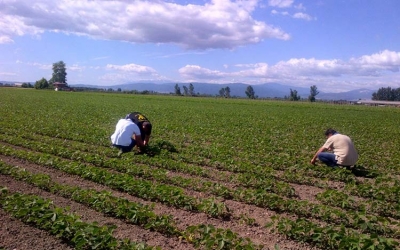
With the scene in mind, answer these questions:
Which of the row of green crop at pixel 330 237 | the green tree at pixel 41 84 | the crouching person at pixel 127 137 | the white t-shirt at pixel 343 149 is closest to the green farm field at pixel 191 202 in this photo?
the row of green crop at pixel 330 237

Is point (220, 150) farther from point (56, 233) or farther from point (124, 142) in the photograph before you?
point (56, 233)

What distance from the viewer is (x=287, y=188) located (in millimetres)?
8227

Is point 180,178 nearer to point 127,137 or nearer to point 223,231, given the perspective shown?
point 223,231

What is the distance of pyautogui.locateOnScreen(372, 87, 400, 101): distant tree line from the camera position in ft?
515

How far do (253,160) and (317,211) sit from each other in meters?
5.27

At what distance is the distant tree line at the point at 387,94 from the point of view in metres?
157

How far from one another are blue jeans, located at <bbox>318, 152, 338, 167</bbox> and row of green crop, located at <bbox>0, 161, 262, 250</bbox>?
610 cm

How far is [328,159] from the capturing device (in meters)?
10.9

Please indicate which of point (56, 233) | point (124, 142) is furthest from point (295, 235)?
point (124, 142)

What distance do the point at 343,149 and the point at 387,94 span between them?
170 metres

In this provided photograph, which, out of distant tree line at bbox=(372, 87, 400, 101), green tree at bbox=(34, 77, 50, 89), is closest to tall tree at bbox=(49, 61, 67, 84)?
green tree at bbox=(34, 77, 50, 89)

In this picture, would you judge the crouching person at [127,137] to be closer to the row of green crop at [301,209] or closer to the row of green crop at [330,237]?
the row of green crop at [301,209]

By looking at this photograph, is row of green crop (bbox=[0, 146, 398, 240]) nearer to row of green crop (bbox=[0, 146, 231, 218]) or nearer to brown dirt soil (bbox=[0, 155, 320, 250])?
row of green crop (bbox=[0, 146, 231, 218])

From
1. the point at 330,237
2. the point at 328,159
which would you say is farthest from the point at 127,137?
the point at 330,237
